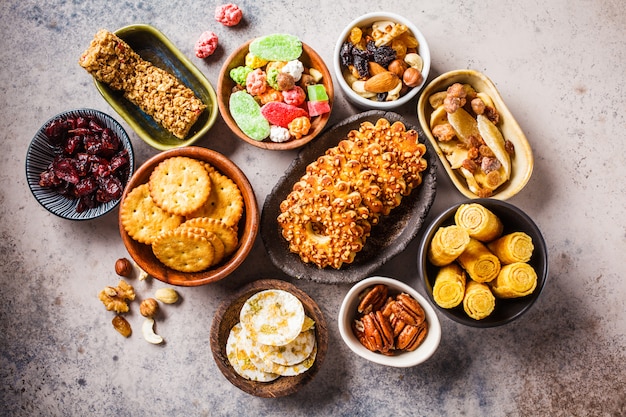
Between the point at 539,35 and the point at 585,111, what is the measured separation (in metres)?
0.36

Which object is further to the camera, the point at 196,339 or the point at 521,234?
the point at 196,339

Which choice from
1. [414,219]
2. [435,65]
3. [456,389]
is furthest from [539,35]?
[456,389]

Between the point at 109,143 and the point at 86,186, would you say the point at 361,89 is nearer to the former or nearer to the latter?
the point at 109,143

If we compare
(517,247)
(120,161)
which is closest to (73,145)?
(120,161)

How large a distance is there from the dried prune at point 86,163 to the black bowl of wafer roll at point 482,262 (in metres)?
1.13

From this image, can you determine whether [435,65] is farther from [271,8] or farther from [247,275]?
[247,275]

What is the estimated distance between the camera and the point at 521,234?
1.81m

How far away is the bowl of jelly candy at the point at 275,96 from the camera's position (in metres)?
1.94

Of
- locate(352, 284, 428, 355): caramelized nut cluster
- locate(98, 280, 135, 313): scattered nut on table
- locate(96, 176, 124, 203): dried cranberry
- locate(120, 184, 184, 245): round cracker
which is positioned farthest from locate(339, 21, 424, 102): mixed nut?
locate(98, 280, 135, 313): scattered nut on table

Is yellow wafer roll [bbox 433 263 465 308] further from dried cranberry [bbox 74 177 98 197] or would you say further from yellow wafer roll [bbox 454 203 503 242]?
dried cranberry [bbox 74 177 98 197]

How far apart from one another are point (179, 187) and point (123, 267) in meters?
0.46

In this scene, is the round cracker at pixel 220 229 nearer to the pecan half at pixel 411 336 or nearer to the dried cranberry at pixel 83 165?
the dried cranberry at pixel 83 165

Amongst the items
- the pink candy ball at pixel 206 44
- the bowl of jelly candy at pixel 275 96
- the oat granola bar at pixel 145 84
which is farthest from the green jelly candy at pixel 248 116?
the pink candy ball at pixel 206 44

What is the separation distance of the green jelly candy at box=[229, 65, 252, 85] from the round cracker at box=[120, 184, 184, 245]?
0.51m
